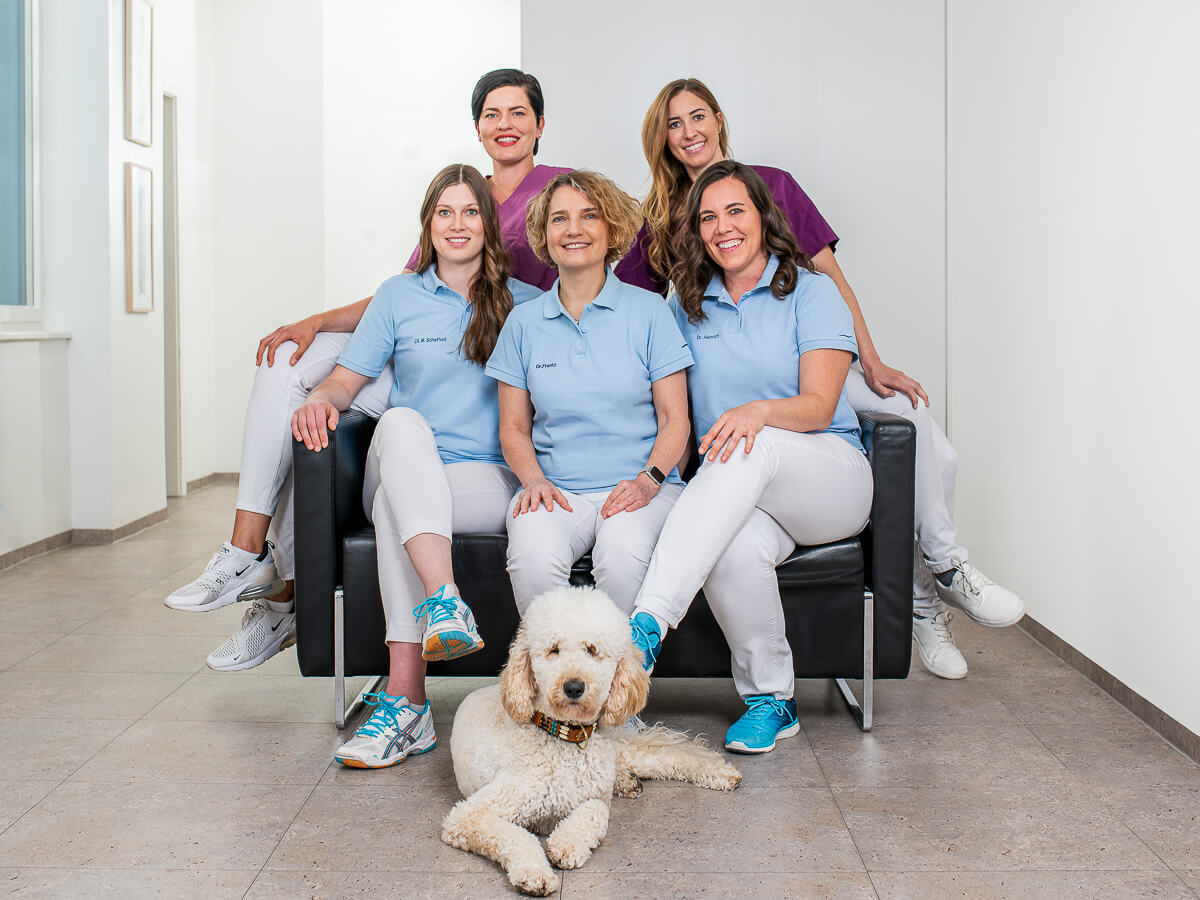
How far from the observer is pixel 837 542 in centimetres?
242

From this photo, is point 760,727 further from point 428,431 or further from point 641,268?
point 641,268

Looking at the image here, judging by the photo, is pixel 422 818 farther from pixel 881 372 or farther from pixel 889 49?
pixel 889 49

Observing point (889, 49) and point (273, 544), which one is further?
point (889, 49)

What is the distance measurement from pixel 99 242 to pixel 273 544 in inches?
98.6

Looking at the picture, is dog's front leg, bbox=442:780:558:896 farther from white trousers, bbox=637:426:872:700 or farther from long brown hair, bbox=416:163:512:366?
long brown hair, bbox=416:163:512:366

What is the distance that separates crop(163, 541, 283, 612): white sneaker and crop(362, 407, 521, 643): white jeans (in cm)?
33

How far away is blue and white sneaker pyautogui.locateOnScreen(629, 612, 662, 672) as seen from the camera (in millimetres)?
2102

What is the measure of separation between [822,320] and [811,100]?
1670 mm

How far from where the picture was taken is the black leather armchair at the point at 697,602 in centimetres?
239

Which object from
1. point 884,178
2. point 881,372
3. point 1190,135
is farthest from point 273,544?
point 884,178

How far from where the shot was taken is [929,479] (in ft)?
8.81

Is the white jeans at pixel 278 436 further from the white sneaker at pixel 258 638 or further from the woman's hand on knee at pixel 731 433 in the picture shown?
the woman's hand on knee at pixel 731 433

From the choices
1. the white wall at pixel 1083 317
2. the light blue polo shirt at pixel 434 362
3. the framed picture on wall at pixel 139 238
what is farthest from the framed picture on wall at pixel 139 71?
the white wall at pixel 1083 317

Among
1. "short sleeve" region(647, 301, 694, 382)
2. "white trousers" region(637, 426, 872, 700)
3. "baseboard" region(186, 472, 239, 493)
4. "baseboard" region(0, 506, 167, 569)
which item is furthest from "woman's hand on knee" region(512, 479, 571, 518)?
"baseboard" region(186, 472, 239, 493)
